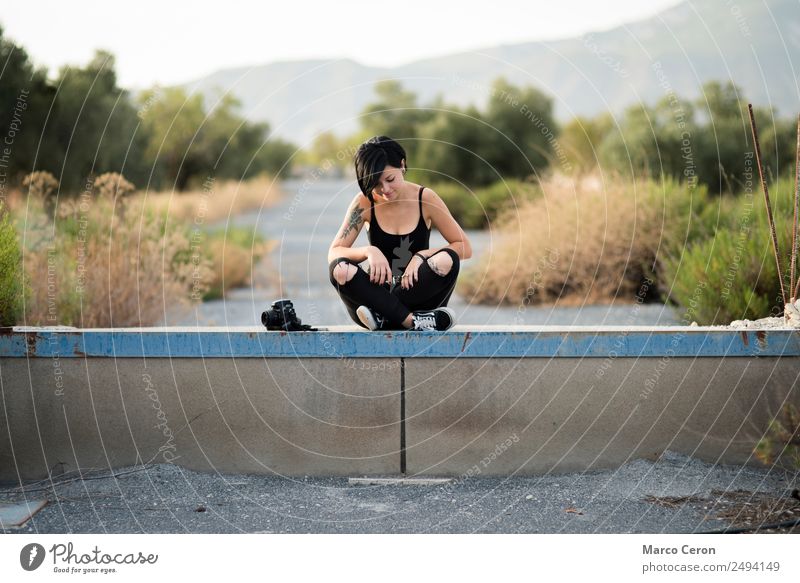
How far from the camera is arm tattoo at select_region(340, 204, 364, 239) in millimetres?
5145

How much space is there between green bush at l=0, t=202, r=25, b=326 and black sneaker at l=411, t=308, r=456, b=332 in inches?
89.5

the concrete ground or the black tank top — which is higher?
the black tank top

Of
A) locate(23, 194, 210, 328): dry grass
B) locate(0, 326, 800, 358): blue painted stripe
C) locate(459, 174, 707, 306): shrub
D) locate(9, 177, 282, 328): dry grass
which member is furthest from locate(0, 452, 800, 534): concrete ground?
locate(459, 174, 707, 306): shrub

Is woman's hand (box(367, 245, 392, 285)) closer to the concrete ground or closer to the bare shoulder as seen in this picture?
the bare shoulder

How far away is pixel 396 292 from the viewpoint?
516 centimetres

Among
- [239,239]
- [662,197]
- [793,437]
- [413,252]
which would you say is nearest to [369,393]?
[413,252]

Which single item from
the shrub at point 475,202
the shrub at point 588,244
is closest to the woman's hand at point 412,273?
the shrub at point 588,244

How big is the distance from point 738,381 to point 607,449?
75 centimetres

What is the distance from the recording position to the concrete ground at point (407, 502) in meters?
4.34

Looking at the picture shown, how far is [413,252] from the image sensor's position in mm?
5254

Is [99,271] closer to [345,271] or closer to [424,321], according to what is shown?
[345,271]

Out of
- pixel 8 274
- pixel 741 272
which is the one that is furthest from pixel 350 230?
pixel 741 272

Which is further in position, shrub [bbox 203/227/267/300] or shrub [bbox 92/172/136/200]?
shrub [bbox 203/227/267/300]
